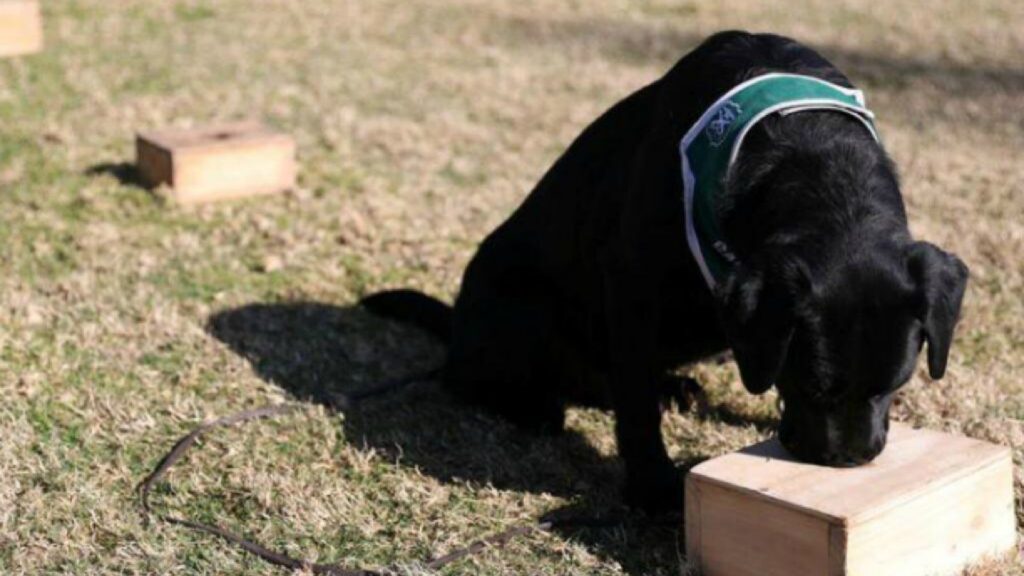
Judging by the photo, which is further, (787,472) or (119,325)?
(119,325)

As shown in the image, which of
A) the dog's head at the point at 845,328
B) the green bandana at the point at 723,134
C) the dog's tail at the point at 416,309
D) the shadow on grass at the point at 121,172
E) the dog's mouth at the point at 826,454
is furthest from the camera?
the shadow on grass at the point at 121,172

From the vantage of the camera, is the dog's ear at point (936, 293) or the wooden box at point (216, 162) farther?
the wooden box at point (216, 162)

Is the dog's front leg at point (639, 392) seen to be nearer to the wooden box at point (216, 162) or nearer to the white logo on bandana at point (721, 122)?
the white logo on bandana at point (721, 122)

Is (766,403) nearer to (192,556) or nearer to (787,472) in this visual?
(787,472)

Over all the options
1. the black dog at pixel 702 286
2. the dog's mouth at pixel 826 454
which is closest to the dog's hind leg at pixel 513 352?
the black dog at pixel 702 286

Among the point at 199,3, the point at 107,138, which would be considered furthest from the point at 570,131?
the point at 199,3

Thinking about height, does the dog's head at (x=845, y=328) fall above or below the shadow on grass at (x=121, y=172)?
above

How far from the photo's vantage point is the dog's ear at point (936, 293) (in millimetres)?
3160

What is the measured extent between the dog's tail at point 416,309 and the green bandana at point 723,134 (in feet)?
5.53

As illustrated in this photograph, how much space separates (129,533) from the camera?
3717 mm

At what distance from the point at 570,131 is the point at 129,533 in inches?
186

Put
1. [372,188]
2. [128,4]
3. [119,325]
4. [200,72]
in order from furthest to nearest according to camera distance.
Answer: [128,4] → [200,72] → [372,188] → [119,325]

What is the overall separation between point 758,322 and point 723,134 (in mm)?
602

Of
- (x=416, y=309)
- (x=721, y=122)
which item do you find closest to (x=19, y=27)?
(x=416, y=309)
